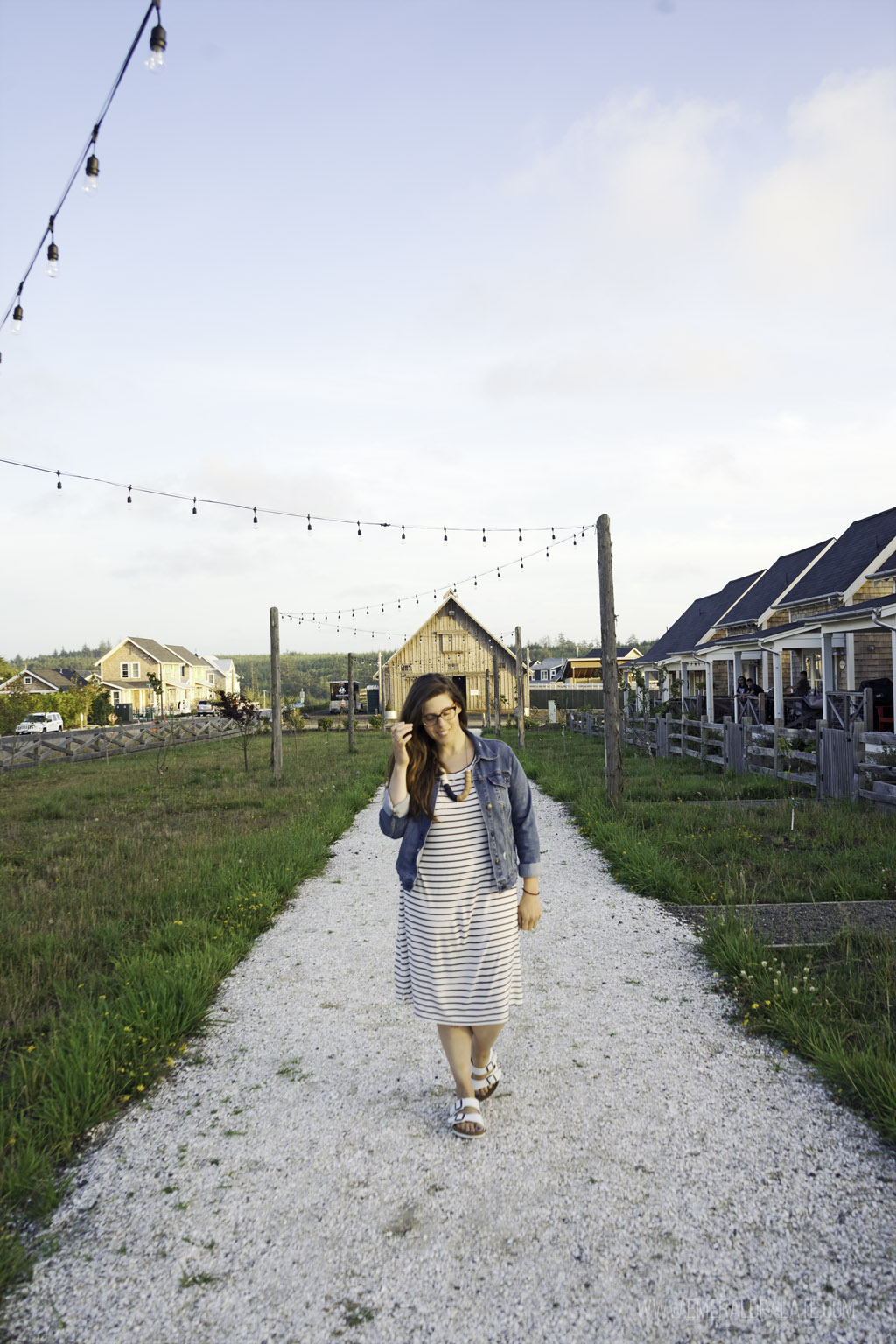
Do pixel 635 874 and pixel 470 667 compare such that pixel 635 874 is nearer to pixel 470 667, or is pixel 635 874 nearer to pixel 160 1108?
pixel 160 1108

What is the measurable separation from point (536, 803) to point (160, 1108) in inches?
422

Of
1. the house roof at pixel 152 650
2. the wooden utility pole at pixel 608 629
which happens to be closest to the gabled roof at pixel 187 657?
the house roof at pixel 152 650

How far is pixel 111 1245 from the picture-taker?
9.03 feet

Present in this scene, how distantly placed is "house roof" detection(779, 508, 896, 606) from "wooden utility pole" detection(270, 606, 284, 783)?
15.5 metres

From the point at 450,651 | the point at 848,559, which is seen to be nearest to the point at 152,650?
the point at 450,651

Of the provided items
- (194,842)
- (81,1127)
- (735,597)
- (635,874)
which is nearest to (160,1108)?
(81,1127)

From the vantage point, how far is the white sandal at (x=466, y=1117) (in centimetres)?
336

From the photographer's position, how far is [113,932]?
20.5ft

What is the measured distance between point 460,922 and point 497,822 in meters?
0.45

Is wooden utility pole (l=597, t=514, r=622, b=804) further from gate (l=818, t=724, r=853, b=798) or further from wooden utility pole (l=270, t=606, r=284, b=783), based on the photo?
wooden utility pole (l=270, t=606, r=284, b=783)

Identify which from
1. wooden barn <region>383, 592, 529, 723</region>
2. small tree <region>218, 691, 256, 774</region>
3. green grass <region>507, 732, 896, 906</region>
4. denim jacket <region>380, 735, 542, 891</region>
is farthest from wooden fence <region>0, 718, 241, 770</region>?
denim jacket <region>380, 735, 542, 891</region>

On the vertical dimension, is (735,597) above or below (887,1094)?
above

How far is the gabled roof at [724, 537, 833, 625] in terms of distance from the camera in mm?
28047

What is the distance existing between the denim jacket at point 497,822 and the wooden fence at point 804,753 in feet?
27.2
